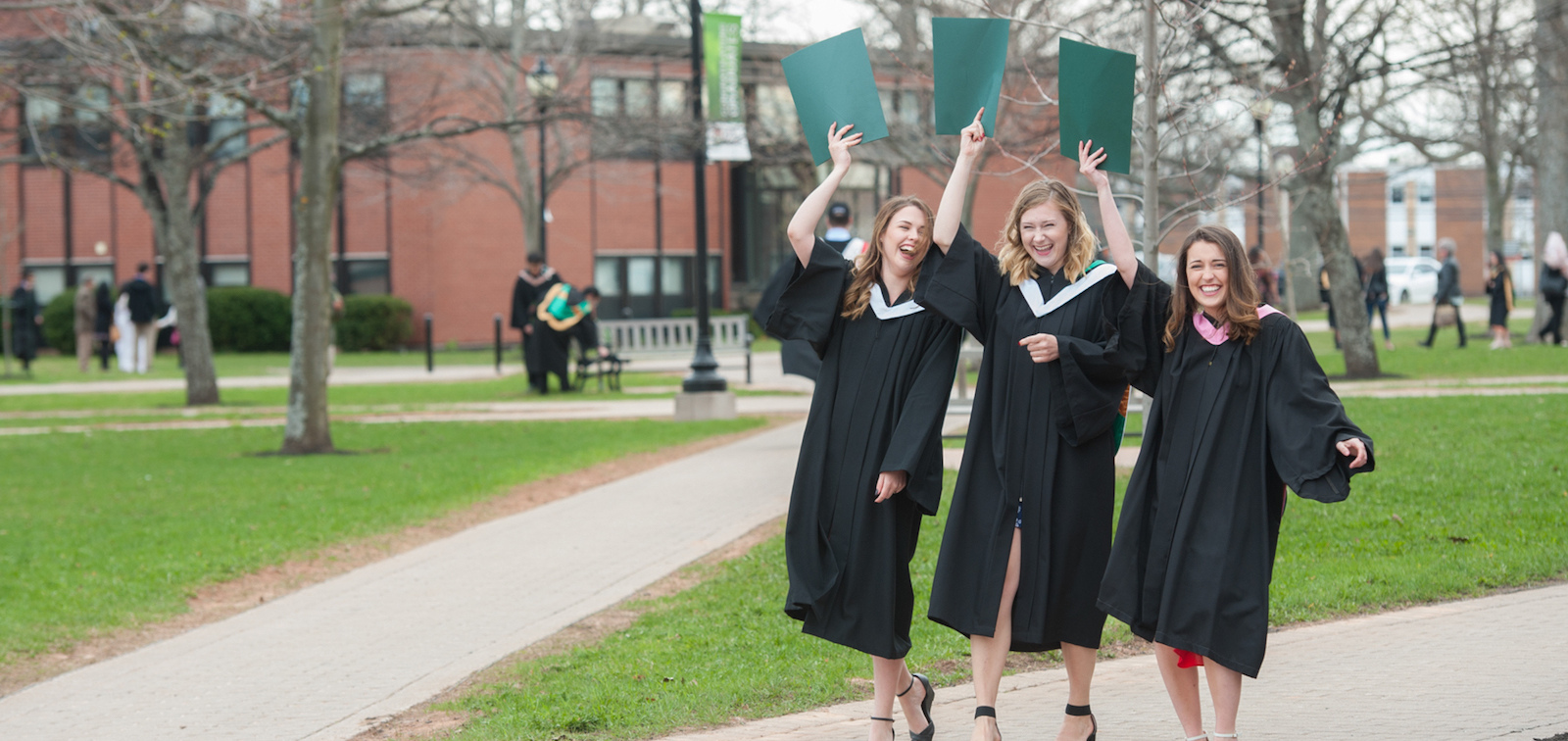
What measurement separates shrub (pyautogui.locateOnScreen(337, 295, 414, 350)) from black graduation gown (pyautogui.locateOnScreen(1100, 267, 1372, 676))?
30.0m

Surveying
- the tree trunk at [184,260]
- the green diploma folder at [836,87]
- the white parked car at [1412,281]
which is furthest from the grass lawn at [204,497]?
the white parked car at [1412,281]

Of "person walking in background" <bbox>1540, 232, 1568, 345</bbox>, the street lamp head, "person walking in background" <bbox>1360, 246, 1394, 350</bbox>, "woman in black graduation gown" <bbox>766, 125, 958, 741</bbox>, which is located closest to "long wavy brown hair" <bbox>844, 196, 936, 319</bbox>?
"woman in black graduation gown" <bbox>766, 125, 958, 741</bbox>

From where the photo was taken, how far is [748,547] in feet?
26.7

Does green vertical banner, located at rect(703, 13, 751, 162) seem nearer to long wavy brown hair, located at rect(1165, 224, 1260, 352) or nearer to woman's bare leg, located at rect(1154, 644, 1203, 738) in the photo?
long wavy brown hair, located at rect(1165, 224, 1260, 352)

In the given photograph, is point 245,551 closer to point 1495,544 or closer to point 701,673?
point 701,673

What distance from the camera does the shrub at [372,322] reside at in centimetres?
3244

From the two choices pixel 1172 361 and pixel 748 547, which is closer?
pixel 1172 361

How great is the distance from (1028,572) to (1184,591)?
1.56ft

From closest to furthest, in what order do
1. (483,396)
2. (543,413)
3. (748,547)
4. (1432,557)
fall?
(1432,557) < (748,547) < (543,413) < (483,396)

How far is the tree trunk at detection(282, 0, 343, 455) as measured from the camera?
42.9 ft

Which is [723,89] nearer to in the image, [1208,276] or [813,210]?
[813,210]

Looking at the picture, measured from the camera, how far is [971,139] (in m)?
4.57

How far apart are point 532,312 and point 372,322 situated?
14032 mm

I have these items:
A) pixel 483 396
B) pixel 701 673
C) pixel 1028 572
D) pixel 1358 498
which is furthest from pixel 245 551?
pixel 483 396
